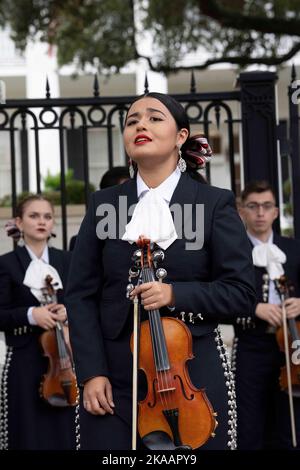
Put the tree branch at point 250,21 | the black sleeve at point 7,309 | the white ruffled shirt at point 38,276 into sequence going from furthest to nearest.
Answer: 1. the tree branch at point 250,21
2. the white ruffled shirt at point 38,276
3. the black sleeve at point 7,309

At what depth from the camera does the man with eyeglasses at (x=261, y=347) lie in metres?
6.38

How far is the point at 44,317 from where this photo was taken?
6.09 m

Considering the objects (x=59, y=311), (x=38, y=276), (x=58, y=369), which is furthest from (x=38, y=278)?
(x=58, y=369)

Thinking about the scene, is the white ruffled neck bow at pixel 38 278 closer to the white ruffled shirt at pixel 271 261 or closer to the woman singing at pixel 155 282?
the white ruffled shirt at pixel 271 261

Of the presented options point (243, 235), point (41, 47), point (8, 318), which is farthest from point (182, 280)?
point (41, 47)

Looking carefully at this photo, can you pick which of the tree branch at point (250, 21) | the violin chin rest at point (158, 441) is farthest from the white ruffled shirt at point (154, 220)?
the tree branch at point (250, 21)

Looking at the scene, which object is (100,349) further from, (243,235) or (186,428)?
(243,235)

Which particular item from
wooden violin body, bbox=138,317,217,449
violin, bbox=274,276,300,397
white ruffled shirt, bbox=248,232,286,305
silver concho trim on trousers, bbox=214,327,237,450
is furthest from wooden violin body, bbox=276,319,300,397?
wooden violin body, bbox=138,317,217,449

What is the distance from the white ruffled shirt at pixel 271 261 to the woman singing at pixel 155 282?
2541 mm

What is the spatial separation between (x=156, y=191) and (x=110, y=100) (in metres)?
3.42

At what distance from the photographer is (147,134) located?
3.76 metres

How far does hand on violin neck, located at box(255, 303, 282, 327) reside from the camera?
6.13 metres

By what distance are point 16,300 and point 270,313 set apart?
1732 mm

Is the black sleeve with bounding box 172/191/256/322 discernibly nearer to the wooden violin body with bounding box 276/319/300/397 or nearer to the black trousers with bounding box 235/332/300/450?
the wooden violin body with bounding box 276/319/300/397
